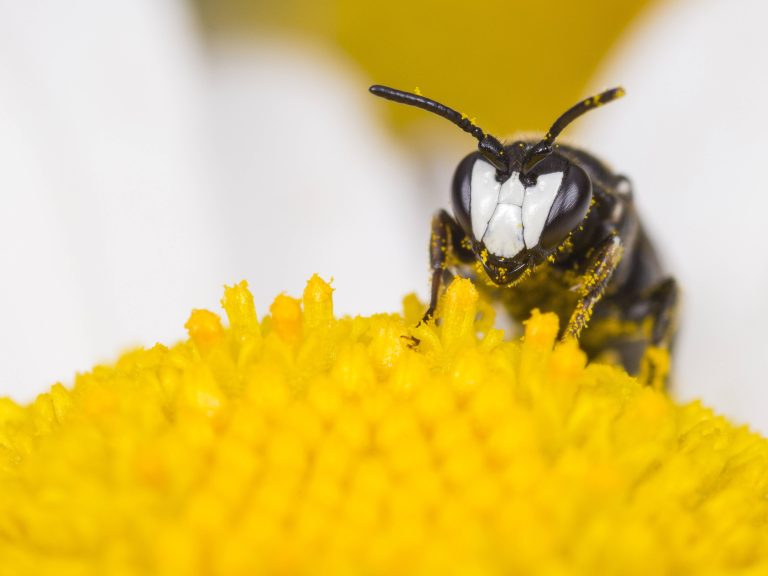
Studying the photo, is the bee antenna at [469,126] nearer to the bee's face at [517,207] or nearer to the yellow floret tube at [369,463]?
the bee's face at [517,207]

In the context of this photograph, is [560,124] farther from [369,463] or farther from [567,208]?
[369,463]

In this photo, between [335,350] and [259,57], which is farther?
[259,57]

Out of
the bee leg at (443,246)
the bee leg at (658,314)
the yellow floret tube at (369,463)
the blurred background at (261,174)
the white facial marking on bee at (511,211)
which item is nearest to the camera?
the yellow floret tube at (369,463)

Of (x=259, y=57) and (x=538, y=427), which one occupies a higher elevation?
(x=259, y=57)

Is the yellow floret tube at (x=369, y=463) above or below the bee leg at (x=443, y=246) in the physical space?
below

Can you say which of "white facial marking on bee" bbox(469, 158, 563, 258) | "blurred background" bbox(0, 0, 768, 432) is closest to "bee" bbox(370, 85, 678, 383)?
"white facial marking on bee" bbox(469, 158, 563, 258)

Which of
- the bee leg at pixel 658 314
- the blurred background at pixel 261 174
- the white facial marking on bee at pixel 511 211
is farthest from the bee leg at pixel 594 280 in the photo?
the blurred background at pixel 261 174

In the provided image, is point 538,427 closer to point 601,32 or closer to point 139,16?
point 139,16

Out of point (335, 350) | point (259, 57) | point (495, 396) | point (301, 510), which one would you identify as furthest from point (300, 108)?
point (301, 510)
